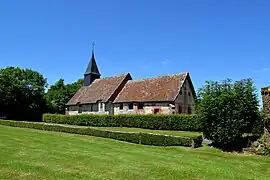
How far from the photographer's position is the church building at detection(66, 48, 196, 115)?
38.6 metres

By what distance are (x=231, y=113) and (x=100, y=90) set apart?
30266mm

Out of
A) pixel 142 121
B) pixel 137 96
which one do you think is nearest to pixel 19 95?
pixel 137 96

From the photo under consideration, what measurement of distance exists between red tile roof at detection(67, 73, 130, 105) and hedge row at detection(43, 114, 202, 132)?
5.51 m

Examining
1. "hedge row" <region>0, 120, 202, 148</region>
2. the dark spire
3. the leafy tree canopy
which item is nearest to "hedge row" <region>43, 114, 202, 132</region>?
"hedge row" <region>0, 120, 202, 148</region>

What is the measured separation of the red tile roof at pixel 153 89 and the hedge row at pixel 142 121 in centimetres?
554

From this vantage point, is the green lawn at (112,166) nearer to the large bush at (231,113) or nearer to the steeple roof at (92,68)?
the large bush at (231,113)

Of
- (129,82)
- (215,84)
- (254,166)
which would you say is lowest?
(254,166)

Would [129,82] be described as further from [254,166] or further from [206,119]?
[254,166]

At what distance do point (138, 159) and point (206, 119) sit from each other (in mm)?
8110

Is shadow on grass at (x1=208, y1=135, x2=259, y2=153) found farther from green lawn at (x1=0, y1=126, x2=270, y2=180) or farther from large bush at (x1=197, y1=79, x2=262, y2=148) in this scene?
green lawn at (x1=0, y1=126, x2=270, y2=180)

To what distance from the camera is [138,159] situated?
15.0 metres

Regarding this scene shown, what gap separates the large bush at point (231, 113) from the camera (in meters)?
20.3

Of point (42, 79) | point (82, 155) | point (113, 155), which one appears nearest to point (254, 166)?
point (113, 155)

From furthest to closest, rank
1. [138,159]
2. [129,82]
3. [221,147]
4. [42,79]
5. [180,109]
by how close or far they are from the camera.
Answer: [42,79] < [129,82] < [180,109] < [221,147] < [138,159]
